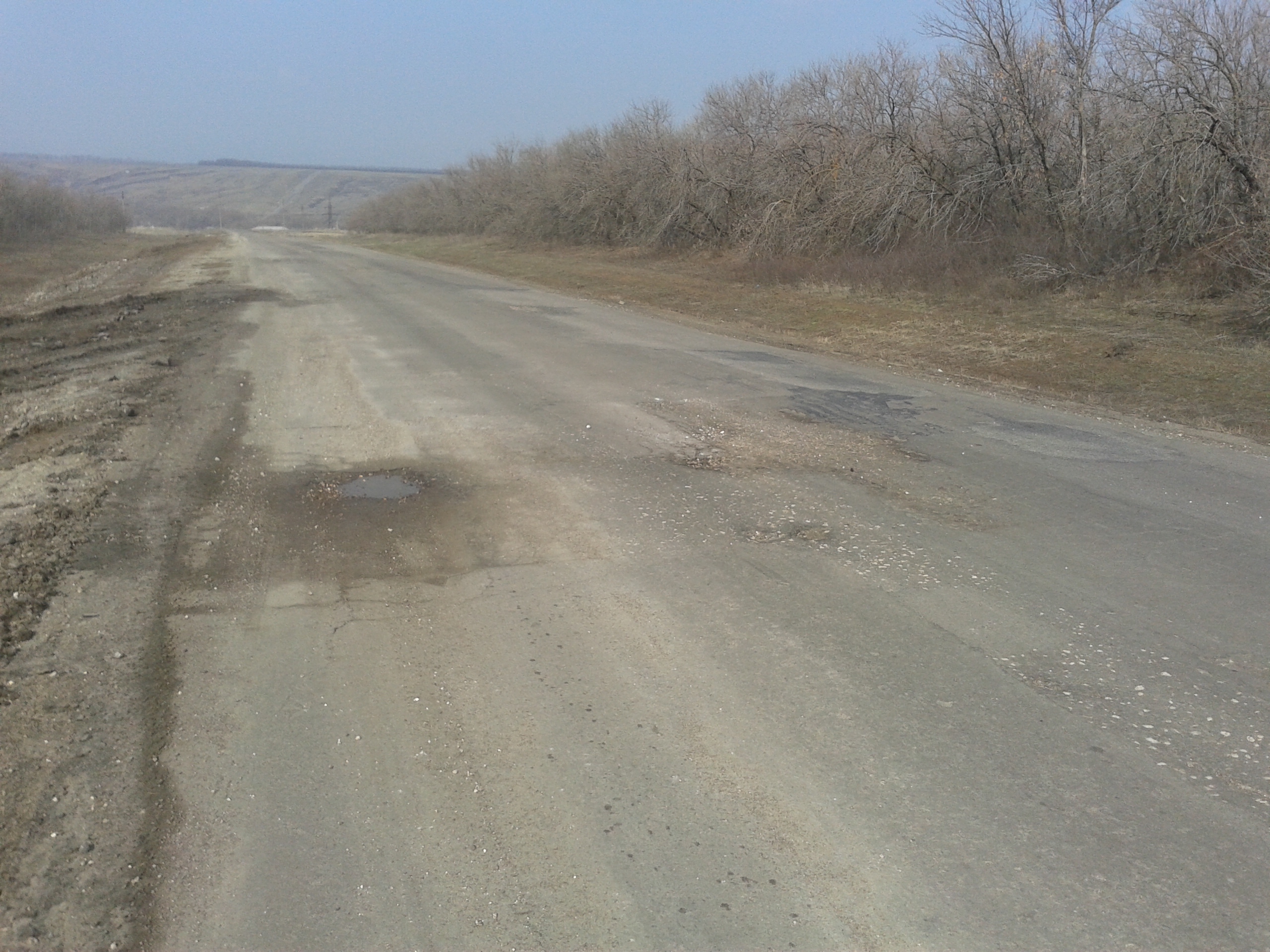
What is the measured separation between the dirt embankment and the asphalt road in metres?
0.18

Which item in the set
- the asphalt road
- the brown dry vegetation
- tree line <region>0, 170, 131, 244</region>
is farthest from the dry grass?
the asphalt road

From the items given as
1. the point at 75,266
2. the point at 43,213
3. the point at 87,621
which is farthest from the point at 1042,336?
the point at 43,213

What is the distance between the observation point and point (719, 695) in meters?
4.35

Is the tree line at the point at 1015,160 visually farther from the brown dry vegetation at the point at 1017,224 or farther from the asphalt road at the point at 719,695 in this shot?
the asphalt road at the point at 719,695

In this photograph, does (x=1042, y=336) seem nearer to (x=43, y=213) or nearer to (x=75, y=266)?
(x=75, y=266)

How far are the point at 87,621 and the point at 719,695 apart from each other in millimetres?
3291

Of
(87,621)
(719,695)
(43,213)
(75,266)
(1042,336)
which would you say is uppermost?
(1042,336)

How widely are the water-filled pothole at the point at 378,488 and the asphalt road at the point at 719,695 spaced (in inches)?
4.2

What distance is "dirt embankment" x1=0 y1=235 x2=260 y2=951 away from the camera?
3.13 meters

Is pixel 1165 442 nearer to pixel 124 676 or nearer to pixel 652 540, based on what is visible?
pixel 652 540

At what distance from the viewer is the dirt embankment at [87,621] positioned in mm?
3135

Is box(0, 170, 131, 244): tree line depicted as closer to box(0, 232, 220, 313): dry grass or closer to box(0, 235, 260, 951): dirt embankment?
box(0, 232, 220, 313): dry grass

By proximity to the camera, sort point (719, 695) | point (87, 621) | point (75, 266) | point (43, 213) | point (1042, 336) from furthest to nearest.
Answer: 1. point (43, 213)
2. point (75, 266)
3. point (1042, 336)
4. point (87, 621)
5. point (719, 695)

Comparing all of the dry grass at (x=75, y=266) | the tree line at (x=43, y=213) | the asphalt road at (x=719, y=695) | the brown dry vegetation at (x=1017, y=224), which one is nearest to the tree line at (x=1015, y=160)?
the brown dry vegetation at (x=1017, y=224)
